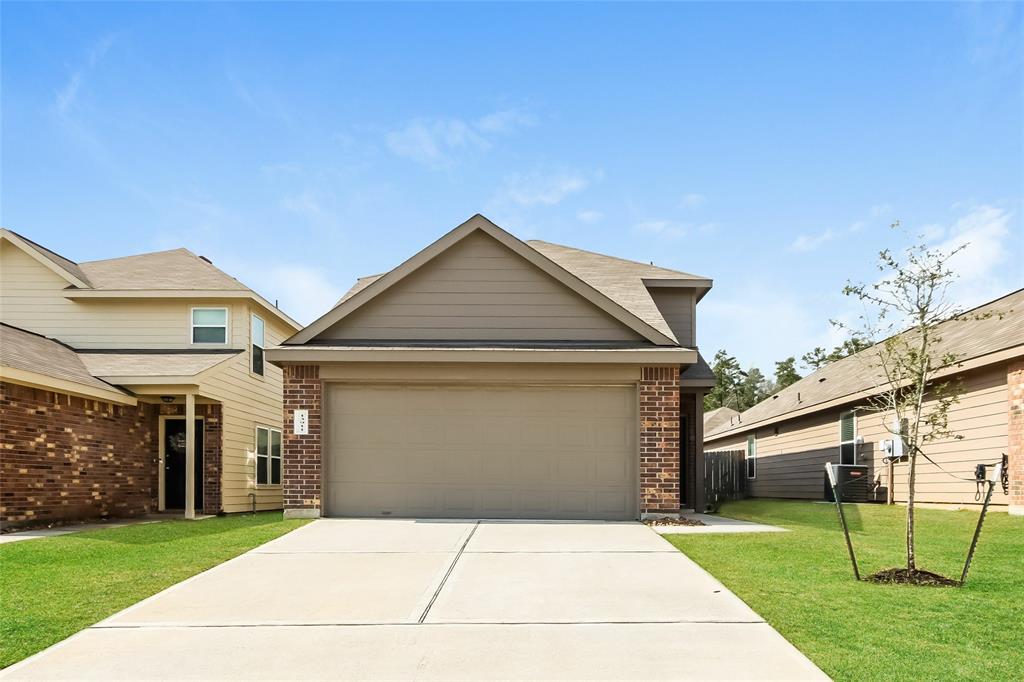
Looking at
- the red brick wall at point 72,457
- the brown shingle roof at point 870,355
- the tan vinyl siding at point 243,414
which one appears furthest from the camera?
the tan vinyl siding at point 243,414

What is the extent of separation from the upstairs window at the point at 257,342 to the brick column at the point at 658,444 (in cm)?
1033

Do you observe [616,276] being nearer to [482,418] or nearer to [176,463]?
[482,418]

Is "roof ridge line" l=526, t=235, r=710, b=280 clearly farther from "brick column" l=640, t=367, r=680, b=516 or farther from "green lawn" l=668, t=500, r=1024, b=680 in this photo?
"green lawn" l=668, t=500, r=1024, b=680

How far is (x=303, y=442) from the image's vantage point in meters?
12.6

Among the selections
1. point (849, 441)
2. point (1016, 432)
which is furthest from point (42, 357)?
point (849, 441)

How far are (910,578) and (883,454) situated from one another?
10.5m

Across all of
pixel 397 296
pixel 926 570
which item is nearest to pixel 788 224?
pixel 397 296

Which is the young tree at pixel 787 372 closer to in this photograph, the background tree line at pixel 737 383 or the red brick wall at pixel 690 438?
the background tree line at pixel 737 383

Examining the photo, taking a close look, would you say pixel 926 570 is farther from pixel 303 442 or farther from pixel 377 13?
pixel 377 13

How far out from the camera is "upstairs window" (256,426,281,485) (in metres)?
19.2

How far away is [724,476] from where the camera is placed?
2417 cm

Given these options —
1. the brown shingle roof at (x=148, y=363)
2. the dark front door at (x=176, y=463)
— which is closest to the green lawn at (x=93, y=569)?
the brown shingle roof at (x=148, y=363)

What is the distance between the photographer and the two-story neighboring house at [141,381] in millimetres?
14125

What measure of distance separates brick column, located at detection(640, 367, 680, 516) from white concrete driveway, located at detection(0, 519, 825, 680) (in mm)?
3037
